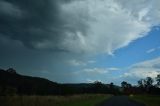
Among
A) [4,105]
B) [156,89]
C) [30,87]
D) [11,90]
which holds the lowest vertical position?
[4,105]

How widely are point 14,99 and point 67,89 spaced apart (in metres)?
93.2

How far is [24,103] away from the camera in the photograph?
28.4m

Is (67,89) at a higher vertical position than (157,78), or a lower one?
lower

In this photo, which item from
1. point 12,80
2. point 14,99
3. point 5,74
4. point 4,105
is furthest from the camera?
point 12,80

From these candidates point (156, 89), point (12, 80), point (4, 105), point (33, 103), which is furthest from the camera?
point (156, 89)

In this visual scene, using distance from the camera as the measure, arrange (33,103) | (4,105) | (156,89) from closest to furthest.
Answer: (4,105)
(33,103)
(156,89)

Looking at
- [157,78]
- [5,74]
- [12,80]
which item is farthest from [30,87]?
[157,78]

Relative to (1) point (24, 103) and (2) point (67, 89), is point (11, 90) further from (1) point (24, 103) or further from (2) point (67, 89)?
(2) point (67, 89)

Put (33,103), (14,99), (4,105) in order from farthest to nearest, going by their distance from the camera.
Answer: (33,103), (14,99), (4,105)

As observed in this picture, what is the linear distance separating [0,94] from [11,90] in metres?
2.47

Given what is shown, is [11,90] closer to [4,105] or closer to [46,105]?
[46,105]

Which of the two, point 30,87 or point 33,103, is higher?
point 30,87

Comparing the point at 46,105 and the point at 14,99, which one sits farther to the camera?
the point at 46,105

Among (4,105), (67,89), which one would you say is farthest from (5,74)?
(4,105)
